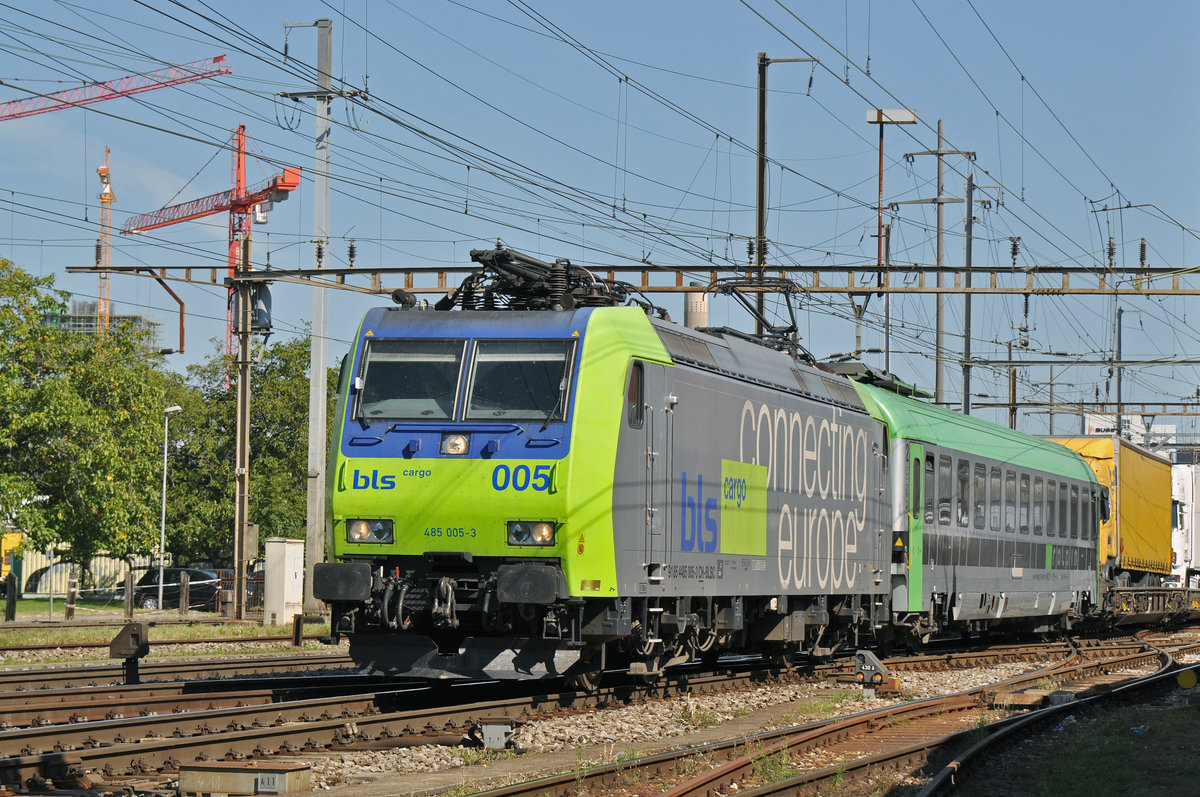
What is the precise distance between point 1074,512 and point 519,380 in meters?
19.1

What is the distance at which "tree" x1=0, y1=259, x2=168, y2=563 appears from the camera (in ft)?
125

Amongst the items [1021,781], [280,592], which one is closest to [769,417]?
[1021,781]

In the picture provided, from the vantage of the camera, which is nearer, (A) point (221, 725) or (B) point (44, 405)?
(A) point (221, 725)

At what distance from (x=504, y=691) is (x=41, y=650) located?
34.4 ft

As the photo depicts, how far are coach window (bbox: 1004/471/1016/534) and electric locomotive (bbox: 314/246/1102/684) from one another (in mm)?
8759

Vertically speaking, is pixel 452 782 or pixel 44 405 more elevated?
pixel 44 405

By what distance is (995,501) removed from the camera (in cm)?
2575

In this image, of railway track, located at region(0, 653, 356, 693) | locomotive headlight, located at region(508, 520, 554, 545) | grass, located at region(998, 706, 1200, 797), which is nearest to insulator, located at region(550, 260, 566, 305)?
locomotive headlight, located at region(508, 520, 554, 545)

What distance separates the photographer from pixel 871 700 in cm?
1744

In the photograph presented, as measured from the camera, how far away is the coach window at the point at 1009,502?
2620cm

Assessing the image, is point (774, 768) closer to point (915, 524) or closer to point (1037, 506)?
point (915, 524)

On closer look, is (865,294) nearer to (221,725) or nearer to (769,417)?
(769,417)

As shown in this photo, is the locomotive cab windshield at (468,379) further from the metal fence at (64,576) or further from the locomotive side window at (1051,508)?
the metal fence at (64,576)

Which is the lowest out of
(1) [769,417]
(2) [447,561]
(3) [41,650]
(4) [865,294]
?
(3) [41,650]
